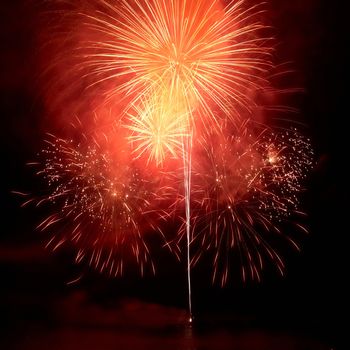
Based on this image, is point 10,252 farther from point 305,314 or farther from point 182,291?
point 305,314

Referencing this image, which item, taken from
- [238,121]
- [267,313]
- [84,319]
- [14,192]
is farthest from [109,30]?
[14,192]

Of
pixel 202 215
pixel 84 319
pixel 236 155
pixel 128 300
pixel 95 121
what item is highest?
pixel 95 121

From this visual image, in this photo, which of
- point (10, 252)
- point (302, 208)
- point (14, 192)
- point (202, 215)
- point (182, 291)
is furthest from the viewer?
point (14, 192)

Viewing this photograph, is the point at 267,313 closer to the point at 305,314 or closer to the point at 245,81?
the point at 305,314

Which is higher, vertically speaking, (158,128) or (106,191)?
(158,128)

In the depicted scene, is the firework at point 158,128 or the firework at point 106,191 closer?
the firework at point 158,128

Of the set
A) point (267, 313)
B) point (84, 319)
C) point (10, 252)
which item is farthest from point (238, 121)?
point (10, 252)

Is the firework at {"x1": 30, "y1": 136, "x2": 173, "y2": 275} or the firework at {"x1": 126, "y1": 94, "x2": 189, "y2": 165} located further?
the firework at {"x1": 30, "y1": 136, "x2": 173, "y2": 275}

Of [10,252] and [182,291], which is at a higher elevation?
[10,252]

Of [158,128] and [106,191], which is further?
[106,191]

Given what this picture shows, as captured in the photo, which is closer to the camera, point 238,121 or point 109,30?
point 109,30

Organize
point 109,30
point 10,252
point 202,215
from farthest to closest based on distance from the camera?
point 10,252, point 202,215, point 109,30
